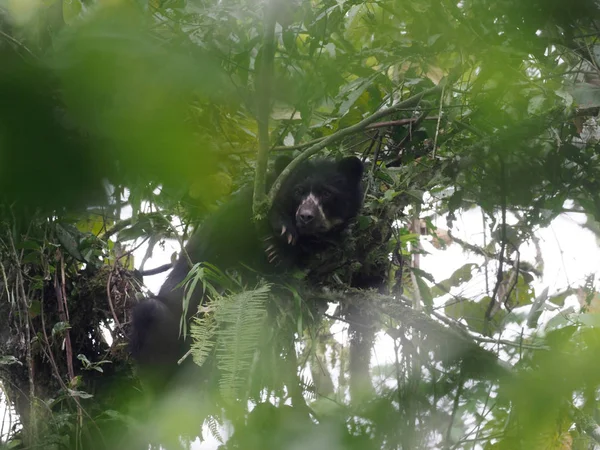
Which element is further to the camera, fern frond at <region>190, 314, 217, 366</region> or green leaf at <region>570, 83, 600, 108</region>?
green leaf at <region>570, 83, 600, 108</region>

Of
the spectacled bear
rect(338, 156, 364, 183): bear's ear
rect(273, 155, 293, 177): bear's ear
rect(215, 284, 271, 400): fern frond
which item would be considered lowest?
rect(215, 284, 271, 400): fern frond

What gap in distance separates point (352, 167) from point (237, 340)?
9.12 ft

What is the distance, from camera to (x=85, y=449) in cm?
360

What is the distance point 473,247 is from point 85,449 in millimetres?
3014

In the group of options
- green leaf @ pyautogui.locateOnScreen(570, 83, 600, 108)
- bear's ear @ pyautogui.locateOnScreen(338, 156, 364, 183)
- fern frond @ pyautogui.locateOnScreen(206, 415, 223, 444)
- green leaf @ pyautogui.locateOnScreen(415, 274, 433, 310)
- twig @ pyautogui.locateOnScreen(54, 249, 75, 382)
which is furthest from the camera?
bear's ear @ pyautogui.locateOnScreen(338, 156, 364, 183)

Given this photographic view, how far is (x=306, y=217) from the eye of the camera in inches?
174

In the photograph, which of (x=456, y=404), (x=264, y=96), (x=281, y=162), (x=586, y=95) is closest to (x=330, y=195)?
(x=281, y=162)

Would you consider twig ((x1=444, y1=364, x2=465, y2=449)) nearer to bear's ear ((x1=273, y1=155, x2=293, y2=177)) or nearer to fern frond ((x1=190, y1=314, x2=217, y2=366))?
fern frond ((x1=190, y1=314, x2=217, y2=366))

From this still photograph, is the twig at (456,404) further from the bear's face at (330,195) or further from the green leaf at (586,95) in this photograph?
the bear's face at (330,195)

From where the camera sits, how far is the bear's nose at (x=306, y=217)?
4418 mm

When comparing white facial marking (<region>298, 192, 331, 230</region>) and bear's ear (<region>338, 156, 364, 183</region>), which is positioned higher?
bear's ear (<region>338, 156, 364, 183</region>)

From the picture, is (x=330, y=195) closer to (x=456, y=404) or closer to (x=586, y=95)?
(x=586, y=95)

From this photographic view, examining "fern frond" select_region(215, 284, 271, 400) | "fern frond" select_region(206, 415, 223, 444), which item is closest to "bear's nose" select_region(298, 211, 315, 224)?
"fern frond" select_region(215, 284, 271, 400)

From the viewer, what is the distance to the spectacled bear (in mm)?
4320
